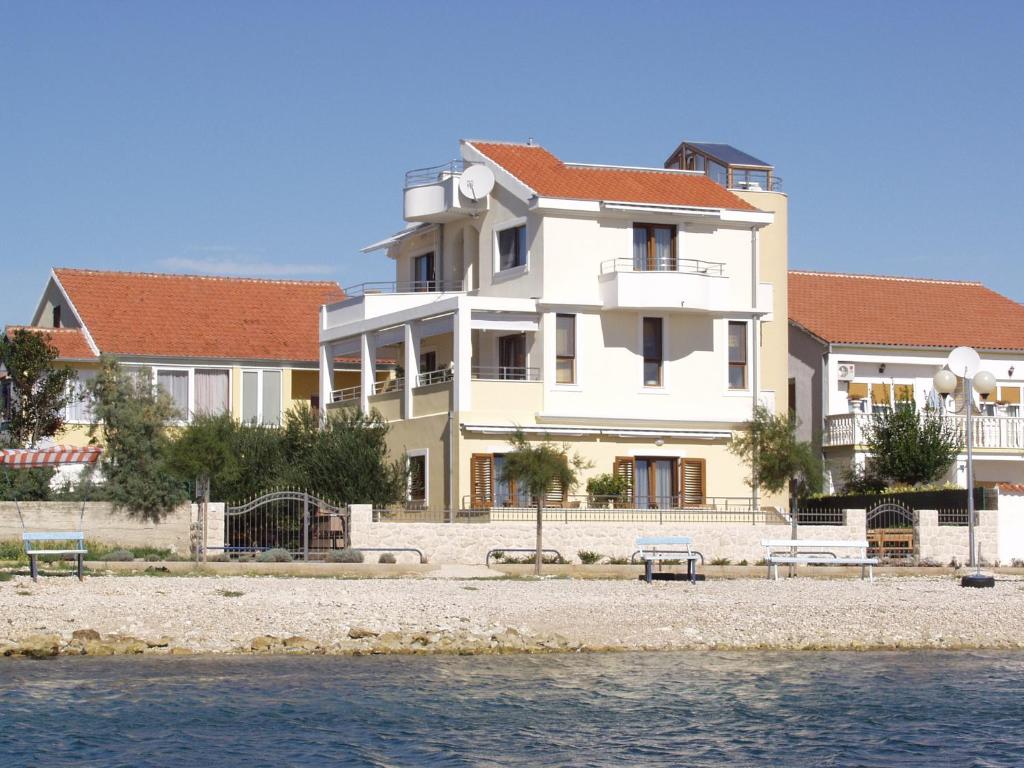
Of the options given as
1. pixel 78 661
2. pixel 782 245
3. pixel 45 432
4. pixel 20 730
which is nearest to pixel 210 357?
pixel 45 432

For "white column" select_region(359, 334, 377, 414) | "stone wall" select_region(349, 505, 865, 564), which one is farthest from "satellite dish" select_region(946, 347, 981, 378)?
"white column" select_region(359, 334, 377, 414)

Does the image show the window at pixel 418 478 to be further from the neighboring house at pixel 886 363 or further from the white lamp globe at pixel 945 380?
the white lamp globe at pixel 945 380

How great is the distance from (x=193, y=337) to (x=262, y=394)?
116 inches

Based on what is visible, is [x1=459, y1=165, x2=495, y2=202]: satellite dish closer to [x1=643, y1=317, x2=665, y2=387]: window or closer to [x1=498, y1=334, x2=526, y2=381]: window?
[x1=498, y1=334, x2=526, y2=381]: window

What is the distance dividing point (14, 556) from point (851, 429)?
84.1 feet

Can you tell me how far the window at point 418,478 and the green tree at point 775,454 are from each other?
853 centimetres

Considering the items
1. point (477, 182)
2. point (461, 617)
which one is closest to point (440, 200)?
point (477, 182)

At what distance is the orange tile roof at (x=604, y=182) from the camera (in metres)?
45.5

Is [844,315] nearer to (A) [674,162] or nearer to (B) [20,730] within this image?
(A) [674,162]

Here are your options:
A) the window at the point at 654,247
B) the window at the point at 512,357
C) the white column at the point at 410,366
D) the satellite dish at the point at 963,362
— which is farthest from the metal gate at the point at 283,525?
the satellite dish at the point at 963,362

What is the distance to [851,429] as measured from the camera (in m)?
49.8

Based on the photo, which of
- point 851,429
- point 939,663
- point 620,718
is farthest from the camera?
point 851,429

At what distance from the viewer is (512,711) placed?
831 inches

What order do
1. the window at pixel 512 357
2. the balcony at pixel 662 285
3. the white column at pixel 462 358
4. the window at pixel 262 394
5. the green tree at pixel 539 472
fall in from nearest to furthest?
the green tree at pixel 539 472 → the white column at pixel 462 358 → the balcony at pixel 662 285 → the window at pixel 512 357 → the window at pixel 262 394
